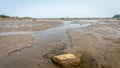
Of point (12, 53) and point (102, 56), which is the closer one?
point (102, 56)

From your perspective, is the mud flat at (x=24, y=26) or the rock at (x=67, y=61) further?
the mud flat at (x=24, y=26)

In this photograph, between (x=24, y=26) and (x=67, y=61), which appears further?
(x=24, y=26)

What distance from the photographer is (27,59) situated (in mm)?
7191

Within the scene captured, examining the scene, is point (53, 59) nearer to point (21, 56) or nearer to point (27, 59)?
A: point (27, 59)

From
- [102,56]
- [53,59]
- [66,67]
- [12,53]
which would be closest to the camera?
[66,67]

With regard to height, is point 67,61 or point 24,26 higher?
point 67,61

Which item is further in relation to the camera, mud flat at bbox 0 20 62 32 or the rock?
mud flat at bbox 0 20 62 32

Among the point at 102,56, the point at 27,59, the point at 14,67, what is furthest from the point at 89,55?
the point at 14,67

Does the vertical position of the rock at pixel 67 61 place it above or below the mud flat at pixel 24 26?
above

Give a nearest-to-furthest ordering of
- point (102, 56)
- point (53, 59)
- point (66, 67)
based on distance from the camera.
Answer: point (66, 67) → point (53, 59) → point (102, 56)

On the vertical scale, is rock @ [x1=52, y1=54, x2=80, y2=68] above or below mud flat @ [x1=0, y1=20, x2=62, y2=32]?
above

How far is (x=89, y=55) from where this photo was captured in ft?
24.3

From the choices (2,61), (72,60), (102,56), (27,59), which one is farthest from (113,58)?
(2,61)

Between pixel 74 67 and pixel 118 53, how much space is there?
2.63 meters
